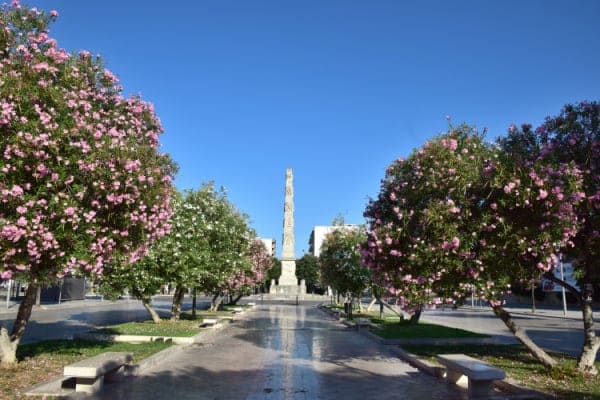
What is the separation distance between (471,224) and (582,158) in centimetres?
326

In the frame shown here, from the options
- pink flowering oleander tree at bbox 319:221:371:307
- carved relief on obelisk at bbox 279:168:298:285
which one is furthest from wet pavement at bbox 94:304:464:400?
carved relief on obelisk at bbox 279:168:298:285

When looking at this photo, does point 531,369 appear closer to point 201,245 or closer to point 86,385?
point 86,385

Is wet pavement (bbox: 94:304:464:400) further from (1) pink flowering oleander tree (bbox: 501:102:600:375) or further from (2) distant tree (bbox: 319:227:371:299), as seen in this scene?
(2) distant tree (bbox: 319:227:371:299)

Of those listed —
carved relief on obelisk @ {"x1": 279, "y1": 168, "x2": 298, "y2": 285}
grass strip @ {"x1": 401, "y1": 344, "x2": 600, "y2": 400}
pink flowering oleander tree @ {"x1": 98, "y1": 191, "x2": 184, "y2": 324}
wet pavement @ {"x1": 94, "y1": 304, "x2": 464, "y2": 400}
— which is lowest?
wet pavement @ {"x1": 94, "y1": 304, "x2": 464, "y2": 400}

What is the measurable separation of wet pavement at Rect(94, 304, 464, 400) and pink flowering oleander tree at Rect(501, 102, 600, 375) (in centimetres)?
421

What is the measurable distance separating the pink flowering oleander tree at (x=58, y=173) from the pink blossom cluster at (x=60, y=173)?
0.06ft

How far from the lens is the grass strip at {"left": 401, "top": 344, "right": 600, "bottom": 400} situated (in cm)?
959

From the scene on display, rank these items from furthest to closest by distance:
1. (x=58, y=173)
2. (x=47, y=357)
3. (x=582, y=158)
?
(x=47, y=357)
(x=582, y=158)
(x=58, y=173)

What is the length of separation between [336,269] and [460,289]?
21557 millimetres

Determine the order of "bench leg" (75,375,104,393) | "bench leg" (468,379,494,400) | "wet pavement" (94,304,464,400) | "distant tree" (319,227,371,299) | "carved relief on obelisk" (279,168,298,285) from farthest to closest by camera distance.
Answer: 1. "carved relief on obelisk" (279,168,298,285)
2. "distant tree" (319,227,371,299)
3. "wet pavement" (94,304,464,400)
4. "bench leg" (75,375,104,393)
5. "bench leg" (468,379,494,400)

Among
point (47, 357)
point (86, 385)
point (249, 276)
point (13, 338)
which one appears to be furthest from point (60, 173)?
point (249, 276)

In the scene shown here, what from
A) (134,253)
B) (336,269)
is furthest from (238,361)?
(336,269)

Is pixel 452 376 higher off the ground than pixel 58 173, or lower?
lower

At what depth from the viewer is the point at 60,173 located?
334 inches
